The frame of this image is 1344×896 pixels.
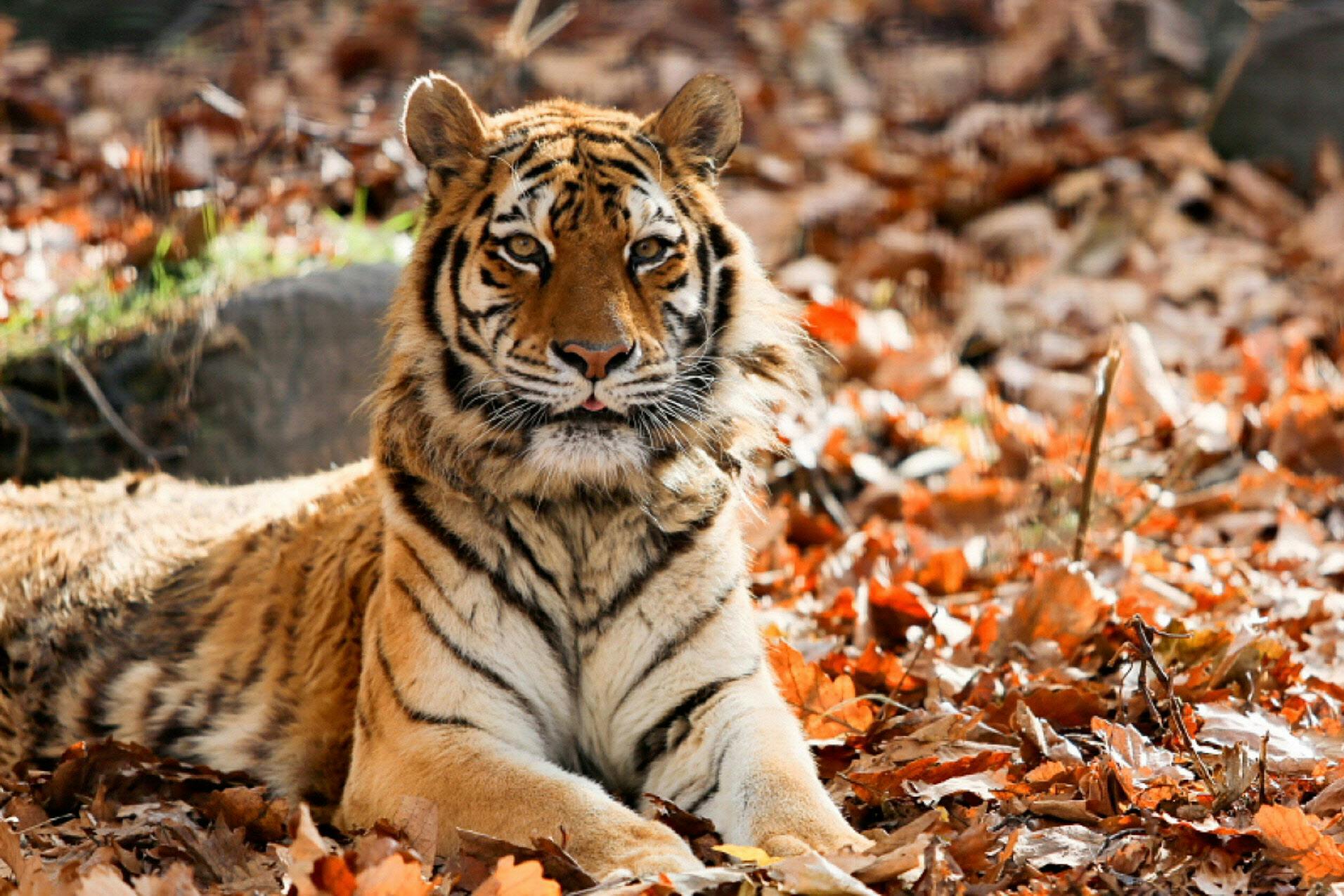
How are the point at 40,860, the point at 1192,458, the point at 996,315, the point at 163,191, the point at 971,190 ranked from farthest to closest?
the point at 971,190 → the point at 996,315 → the point at 163,191 → the point at 1192,458 → the point at 40,860

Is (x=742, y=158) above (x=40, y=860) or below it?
above

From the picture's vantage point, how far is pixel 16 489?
5.07m

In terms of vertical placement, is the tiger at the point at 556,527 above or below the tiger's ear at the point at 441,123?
below

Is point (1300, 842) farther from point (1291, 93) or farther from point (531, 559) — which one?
point (1291, 93)

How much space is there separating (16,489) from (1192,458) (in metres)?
4.41

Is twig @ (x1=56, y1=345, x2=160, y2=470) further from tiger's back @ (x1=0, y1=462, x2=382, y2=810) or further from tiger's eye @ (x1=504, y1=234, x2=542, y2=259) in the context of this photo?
tiger's eye @ (x1=504, y1=234, x2=542, y2=259)

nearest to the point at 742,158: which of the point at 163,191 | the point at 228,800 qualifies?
the point at 163,191

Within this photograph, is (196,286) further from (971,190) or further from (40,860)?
(971,190)

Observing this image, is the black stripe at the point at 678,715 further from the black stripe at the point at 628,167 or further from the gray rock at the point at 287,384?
the gray rock at the point at 287,384

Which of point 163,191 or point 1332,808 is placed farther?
point 163,191

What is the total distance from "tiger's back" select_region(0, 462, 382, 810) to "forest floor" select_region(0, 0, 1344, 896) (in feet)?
0.97

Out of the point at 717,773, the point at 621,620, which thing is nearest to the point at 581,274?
the point at 621,620

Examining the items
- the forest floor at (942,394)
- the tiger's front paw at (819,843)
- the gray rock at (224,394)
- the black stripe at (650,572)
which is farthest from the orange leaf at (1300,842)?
the gray rock at (224,394)

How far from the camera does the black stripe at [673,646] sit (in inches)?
145
